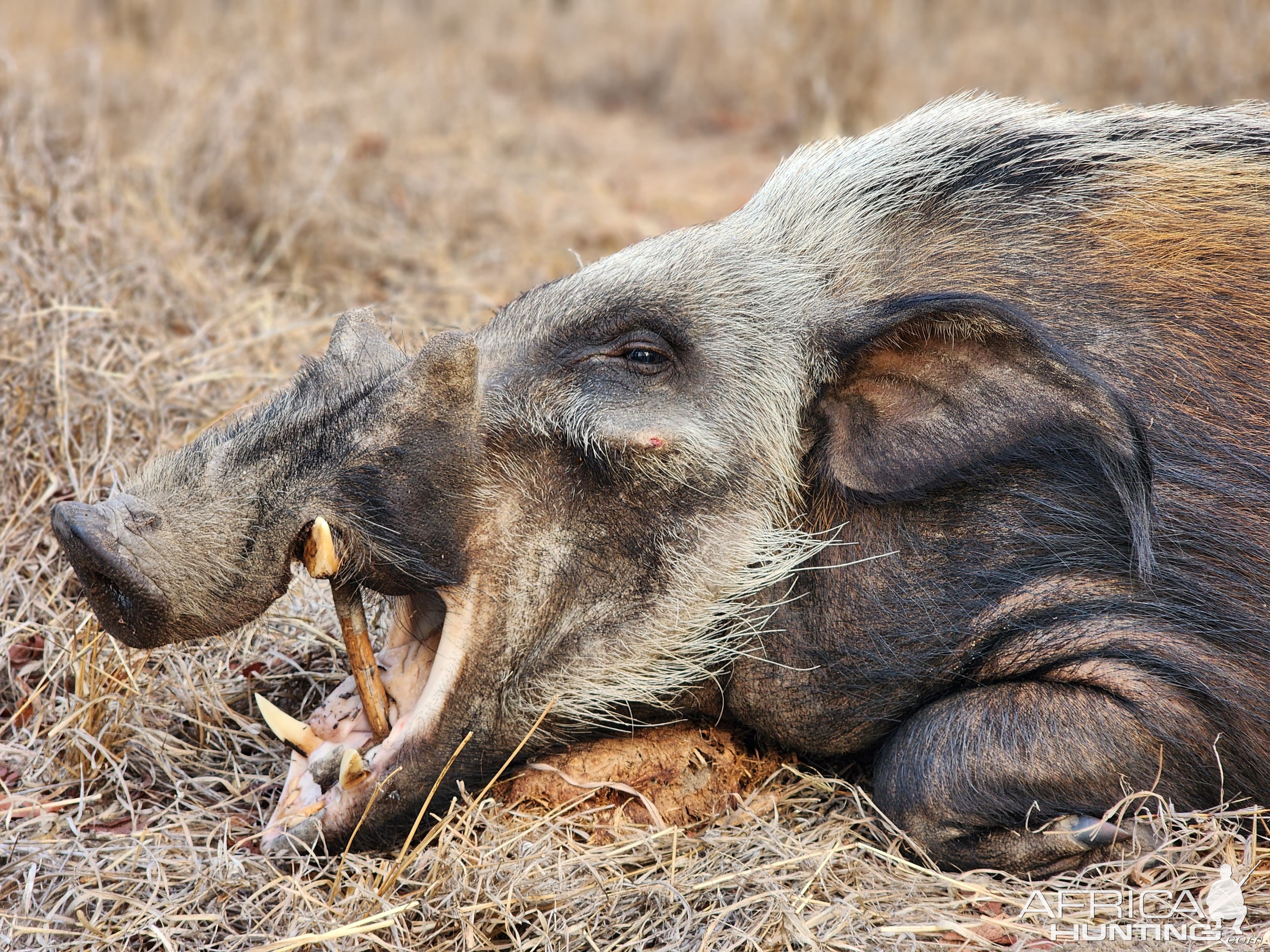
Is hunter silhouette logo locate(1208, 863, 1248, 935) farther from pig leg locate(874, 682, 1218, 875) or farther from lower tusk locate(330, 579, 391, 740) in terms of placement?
lower tusk locate(330, 579, 391, 740)

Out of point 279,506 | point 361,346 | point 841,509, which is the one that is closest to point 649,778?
point 841,509

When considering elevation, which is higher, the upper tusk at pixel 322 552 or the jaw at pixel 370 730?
the upper tusk at pixel 322 552

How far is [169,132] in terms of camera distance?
557cm

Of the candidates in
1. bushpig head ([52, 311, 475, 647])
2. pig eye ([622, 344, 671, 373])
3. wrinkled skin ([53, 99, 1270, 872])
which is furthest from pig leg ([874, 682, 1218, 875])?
bushpig head ([52, 311, 475, 647])

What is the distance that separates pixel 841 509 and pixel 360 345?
41.7 inches

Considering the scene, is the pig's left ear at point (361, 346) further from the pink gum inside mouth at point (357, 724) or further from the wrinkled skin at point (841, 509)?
the pink gum inside mouth at point (357, 724)

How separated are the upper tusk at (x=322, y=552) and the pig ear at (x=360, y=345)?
1.16 ft

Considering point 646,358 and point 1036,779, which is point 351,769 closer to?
point 646,358

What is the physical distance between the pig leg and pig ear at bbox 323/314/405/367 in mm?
1338

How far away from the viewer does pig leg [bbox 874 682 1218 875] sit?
2328mm

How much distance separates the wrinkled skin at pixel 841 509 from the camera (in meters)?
2.34

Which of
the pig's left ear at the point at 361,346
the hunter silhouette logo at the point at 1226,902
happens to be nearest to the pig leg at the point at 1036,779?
the hunter silhouette logo at the point at 1226,902

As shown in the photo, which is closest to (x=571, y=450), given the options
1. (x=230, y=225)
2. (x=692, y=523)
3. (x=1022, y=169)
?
(x=692, y=523)

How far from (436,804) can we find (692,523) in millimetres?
763
